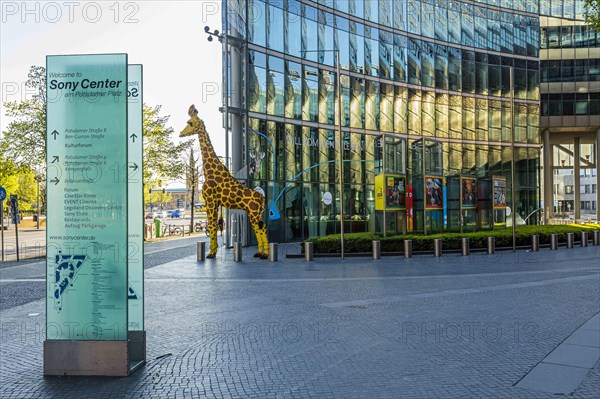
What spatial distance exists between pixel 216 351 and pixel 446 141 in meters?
36.7

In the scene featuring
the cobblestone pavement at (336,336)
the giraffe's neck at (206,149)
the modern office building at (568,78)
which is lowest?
the cobblestone pavement at (336,336)

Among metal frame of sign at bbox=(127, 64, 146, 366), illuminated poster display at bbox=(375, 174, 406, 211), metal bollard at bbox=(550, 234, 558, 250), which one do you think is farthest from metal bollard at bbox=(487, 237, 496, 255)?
metal frame of sign at bbox=(127, 64, 146, 366)

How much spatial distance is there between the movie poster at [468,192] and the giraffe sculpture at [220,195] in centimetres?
1167

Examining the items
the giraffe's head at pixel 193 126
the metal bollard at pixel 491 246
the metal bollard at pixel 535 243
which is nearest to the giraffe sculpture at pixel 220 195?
the giraffe's head at pixel 193 126

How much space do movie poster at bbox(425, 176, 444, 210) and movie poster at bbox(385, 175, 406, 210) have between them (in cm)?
118

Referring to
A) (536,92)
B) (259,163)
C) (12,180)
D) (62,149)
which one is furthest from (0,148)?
(536,92)

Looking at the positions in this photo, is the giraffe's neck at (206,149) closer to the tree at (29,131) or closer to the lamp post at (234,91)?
the lamp post at (234,91)

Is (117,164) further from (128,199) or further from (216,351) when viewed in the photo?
(216,351)

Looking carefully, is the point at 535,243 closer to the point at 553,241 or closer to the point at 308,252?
the point at 553,241

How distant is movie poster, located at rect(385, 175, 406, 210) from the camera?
24.6 metres

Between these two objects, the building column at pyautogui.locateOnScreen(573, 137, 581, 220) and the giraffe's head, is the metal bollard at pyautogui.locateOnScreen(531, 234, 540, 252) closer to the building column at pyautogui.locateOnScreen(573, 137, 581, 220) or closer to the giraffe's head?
the giraffe's head

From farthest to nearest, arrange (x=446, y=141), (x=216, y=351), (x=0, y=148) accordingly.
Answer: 1. (x=446, y=141)
2. (x=0, y=148)
3. (x=216, y=351)

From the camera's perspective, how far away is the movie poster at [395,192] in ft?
80.6

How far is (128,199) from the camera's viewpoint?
21.2 ft
